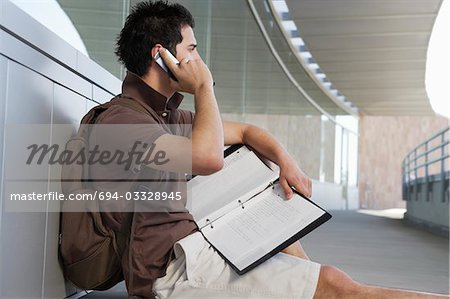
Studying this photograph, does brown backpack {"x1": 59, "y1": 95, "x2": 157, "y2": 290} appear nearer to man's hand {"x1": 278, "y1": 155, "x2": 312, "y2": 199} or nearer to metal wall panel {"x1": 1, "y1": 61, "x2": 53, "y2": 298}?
metal wall panel {"x1": 1, "y1": 61, "x2": 53, "y2": 298}

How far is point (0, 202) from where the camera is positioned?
2.18 m

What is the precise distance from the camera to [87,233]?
8.05ft

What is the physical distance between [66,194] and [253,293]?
85 cm

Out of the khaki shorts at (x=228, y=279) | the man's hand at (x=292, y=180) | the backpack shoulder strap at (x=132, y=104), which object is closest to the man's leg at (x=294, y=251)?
the man's hand at (x=292, y=180)

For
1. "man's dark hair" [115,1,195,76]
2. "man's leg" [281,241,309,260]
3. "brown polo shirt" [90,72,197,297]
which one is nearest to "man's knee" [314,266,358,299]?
"man's leg" [281,241,309,260]

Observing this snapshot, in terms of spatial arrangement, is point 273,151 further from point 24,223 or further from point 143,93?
point 24,223

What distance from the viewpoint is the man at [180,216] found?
2.25 meters

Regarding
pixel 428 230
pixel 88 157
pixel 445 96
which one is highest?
pixel 445 96

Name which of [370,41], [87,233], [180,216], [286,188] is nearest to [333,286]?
[286,188]

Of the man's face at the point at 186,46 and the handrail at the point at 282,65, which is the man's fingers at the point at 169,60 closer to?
the man's face at the point at 186,46

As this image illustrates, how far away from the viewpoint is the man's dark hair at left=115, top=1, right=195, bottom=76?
2.52m

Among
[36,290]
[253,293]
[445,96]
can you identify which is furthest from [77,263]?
[445,96]

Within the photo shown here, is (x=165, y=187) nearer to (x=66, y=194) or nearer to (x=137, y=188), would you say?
(x=137, y=188)

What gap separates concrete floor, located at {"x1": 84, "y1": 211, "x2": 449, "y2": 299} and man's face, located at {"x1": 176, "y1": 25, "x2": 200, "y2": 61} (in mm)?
1183
